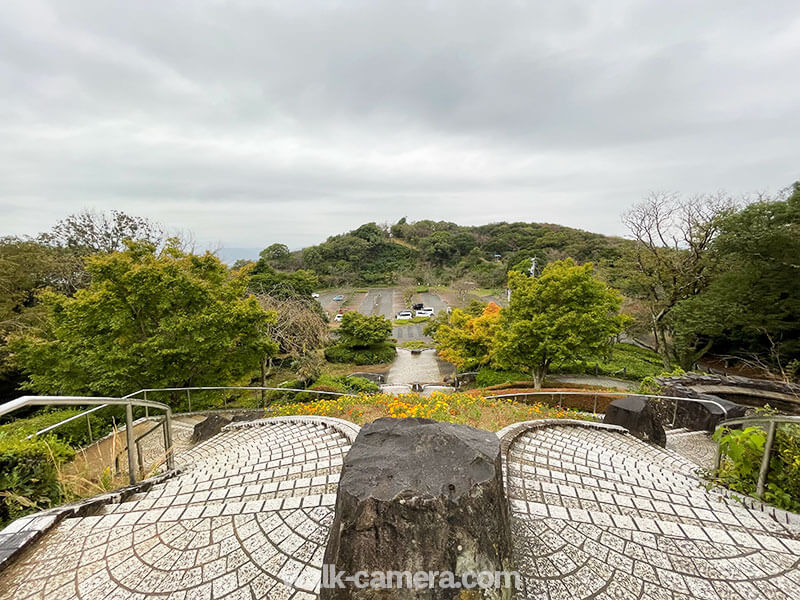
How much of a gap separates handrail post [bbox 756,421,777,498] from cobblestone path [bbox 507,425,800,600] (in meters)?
0.30

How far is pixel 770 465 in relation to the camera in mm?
3404

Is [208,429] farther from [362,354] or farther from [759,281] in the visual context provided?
[759,281]

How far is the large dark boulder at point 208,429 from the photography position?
661 cm

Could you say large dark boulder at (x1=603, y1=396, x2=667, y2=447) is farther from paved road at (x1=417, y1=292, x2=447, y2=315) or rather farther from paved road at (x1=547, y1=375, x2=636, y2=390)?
paved road at (x1=417, y1=292, x2=447, y2=315)

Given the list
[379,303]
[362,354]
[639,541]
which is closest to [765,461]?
[639,541]

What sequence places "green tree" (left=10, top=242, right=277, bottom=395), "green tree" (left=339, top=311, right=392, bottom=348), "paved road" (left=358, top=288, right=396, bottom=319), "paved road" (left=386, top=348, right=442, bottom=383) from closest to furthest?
"green tree" (left=10, top=242, right=277, bottom=395), "paved road" (left=386, top=348, right=442, bottom=383), "green tree" (left=339, top=311, right=392, bottom=348), "paved road" (left=358, top=288, right=396, bottom=319)

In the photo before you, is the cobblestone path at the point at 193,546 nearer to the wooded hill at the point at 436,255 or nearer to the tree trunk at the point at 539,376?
the tree trunk at the point at 539,376

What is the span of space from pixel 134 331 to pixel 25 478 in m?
6.48

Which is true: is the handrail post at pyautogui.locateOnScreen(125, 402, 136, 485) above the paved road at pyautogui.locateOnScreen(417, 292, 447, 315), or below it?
above

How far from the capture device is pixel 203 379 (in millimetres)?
9078

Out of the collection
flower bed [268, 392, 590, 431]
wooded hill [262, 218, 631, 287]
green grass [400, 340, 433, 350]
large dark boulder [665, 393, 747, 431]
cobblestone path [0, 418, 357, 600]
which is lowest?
green grass [400, 340, 433, 350]

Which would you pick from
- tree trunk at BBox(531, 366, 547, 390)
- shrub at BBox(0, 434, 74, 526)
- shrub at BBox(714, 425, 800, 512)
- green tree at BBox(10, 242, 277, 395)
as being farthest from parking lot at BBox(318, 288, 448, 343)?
shrub at BBox(0, 434, 74, 526)

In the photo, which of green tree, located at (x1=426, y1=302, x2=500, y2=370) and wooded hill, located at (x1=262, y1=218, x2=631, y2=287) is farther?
wooded hill, located at (x1=262, y1=218, x2=631, y2=287)

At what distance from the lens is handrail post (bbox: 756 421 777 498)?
329 centimetres
